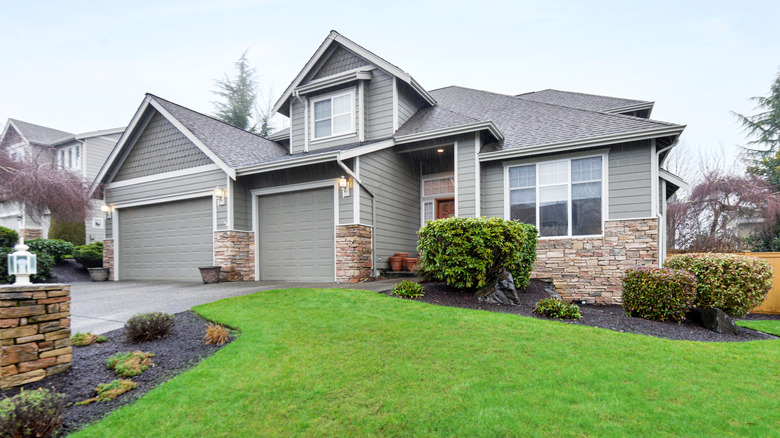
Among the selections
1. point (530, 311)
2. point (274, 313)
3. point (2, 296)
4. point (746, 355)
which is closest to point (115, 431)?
point (2, 296)

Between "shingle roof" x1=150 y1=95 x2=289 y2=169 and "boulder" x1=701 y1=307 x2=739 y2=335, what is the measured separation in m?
10.3

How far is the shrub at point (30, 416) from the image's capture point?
95.0 inches

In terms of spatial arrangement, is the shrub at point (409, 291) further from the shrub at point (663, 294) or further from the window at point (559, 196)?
the window at point (559, 196)

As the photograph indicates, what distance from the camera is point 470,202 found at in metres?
9.12

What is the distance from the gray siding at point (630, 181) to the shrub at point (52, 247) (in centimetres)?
1677

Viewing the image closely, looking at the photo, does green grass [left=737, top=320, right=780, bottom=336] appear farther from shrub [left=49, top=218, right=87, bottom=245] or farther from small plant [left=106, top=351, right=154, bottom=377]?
shrub [left=49, top=218, right=87, bottom=245]

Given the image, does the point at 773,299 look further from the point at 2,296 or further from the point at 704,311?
the point at 2,296

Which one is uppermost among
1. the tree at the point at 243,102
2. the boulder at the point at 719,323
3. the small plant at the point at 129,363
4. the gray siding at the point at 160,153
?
the tree at the point at 243,102

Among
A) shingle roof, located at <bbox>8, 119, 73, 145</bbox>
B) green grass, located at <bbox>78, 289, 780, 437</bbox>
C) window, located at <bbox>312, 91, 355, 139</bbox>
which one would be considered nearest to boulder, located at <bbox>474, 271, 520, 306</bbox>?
green grass, located at <bbox>78, 289, 780, 437</bbox>

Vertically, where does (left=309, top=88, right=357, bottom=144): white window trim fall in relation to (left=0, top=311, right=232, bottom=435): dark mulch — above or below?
above

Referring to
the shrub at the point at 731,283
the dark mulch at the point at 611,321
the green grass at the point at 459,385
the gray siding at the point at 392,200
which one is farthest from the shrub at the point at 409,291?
the shrub at the point at 731,283

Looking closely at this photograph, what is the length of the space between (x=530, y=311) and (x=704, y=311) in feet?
8.72

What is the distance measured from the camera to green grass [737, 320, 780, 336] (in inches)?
223

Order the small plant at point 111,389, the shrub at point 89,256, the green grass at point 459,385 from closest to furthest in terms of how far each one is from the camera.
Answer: the green grass at point 459,385 → the small plant at point 111,389 → the shrub at point 89,256
